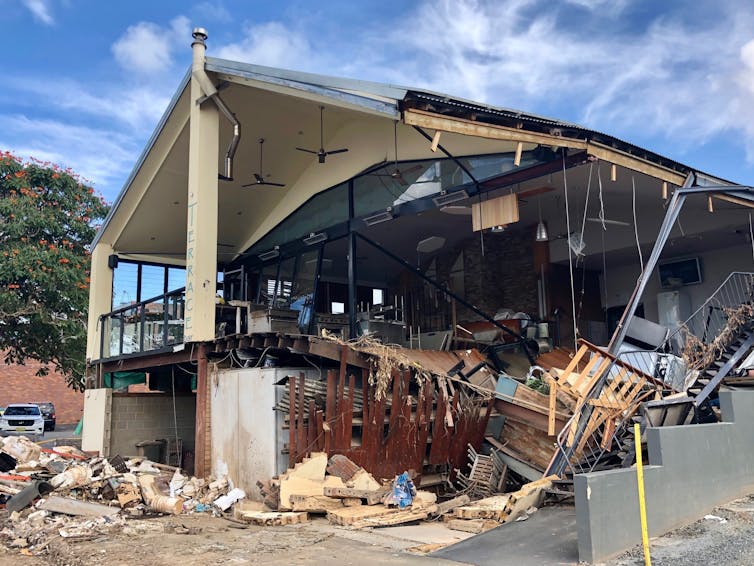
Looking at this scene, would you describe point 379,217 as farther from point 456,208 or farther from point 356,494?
point 356,494

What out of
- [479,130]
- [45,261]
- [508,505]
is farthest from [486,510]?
[45,261]

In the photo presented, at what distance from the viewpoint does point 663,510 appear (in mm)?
7121

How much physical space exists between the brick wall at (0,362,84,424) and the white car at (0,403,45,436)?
205 inches

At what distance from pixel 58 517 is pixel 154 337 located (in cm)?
494

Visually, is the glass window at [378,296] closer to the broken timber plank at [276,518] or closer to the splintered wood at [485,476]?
the splintered wood at [485,476]

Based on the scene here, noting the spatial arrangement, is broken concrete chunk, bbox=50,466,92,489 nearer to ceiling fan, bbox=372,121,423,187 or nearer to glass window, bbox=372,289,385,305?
ceiling fan, bbox=372,121,423,187

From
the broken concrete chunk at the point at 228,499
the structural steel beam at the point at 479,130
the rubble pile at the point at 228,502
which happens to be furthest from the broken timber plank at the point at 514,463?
the structural steel beam at the point at 479,130

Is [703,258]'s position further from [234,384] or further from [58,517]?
[58,517]

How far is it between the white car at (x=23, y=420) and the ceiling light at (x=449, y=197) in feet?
70.6

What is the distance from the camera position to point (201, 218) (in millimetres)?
12445

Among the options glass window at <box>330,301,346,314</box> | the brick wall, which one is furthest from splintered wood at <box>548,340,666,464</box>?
the brick wall

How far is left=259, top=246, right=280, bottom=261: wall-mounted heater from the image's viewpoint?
15.8 m

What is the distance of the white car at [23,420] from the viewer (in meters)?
26.2

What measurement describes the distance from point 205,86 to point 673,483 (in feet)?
34.6
